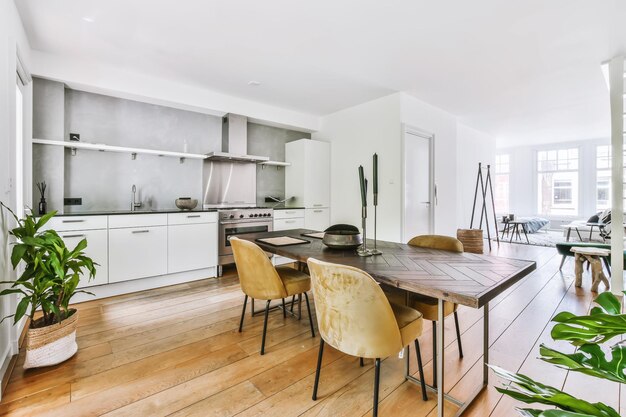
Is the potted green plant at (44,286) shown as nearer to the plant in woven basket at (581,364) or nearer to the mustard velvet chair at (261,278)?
the mustard velvet chair at (261,278)

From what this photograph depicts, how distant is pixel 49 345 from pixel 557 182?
1166cm

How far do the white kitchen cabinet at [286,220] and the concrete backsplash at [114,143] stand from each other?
4.03ft

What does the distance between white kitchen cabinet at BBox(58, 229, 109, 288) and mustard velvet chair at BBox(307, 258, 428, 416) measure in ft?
9.05

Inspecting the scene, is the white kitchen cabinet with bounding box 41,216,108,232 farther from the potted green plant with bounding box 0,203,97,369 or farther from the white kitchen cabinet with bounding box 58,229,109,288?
the potted green plant with bounding box 0,203,97,369

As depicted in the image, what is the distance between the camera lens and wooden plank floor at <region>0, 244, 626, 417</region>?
156 cm

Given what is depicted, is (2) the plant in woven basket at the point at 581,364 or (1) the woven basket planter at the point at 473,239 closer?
(2) the plant in woven basket at the point at 581,364

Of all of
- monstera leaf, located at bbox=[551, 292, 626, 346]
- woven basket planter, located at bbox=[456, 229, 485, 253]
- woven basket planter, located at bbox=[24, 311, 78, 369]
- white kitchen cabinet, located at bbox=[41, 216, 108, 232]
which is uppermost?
white kitchen cabinet, located at bbox=[41, 216, 108, 232]

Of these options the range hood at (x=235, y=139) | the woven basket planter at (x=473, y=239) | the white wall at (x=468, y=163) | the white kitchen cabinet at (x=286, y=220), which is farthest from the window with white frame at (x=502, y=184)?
the range hood at (x=235, y=139)

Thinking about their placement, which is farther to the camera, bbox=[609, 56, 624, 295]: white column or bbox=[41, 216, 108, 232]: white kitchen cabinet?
bbox=[609, 56, 624, 295]: white column

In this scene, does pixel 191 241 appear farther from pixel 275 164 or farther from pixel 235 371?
pixel 235 371

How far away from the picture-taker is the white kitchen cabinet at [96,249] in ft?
9.79

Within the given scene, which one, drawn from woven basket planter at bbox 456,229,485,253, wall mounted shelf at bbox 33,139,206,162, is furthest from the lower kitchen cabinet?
woven basket planter at bbox 456,229,485,253

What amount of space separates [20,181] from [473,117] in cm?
686

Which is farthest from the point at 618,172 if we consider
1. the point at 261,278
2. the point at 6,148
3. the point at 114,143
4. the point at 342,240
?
the point at 114,143
